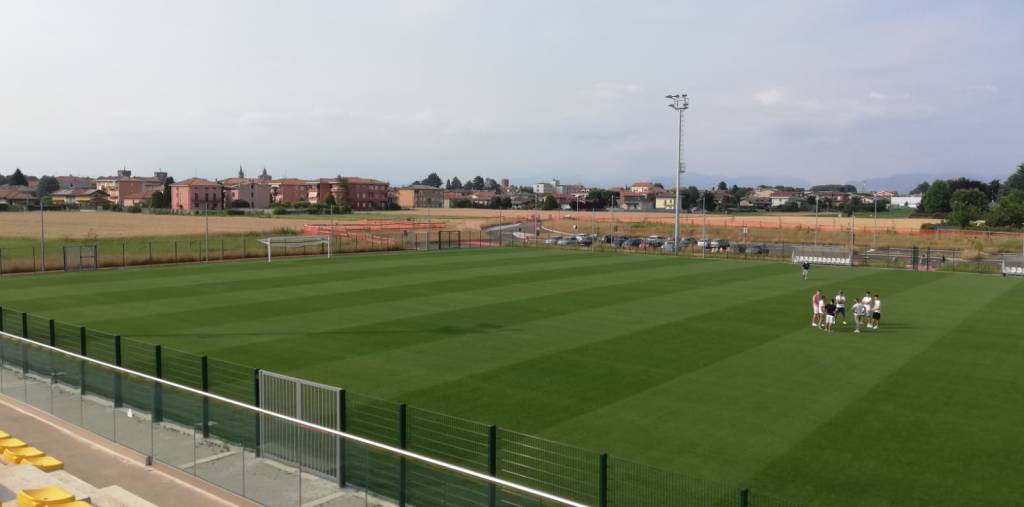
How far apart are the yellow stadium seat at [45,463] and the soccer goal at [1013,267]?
5245cm

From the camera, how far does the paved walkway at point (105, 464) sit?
11.7m

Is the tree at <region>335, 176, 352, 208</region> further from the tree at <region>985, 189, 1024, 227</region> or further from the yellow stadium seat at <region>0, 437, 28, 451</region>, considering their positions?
the yellow stadium seat at <region>0, 437, 28, 451</region>

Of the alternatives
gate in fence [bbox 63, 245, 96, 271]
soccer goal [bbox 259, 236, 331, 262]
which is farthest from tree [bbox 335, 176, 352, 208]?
gate in fence [bbox 63, 245, 96, 271]

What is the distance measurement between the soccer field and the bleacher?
7.00m

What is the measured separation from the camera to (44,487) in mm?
10750

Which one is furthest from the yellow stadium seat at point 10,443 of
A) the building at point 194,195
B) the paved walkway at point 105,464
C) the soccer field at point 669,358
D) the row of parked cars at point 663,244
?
the building at point 194,195

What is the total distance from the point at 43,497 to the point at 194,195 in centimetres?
17602

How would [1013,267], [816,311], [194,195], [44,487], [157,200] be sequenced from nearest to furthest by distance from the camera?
[44,487] → [816,311] → [1013,267] → [194,195] → [157,200]

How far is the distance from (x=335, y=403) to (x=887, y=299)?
1236 inches

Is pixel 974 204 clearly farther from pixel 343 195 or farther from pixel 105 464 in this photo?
pixel 105 464

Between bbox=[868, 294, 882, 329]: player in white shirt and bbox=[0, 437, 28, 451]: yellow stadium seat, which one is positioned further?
bbox=[868, 294, 882, 329]: player in white shirt

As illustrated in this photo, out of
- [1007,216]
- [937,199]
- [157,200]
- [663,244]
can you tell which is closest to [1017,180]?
[937,199]

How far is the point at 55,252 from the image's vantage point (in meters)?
54.1

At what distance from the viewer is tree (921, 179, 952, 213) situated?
15512 cm
